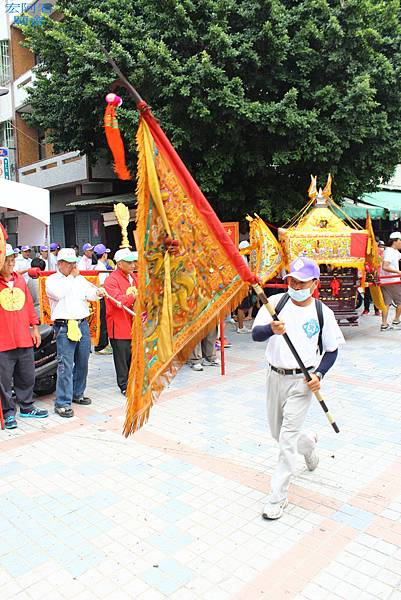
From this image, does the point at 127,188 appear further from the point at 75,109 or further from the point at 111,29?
the point at 111,29

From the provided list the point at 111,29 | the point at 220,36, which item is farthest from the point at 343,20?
the point at 111,29

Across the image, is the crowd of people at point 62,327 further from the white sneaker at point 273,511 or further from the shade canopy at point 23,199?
the white sneaker at point 273,511

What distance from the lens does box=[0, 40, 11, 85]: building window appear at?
2292 centimetres

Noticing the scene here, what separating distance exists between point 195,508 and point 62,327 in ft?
9.41

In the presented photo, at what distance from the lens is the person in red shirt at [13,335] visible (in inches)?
220

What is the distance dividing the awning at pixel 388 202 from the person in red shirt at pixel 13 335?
1311 cm

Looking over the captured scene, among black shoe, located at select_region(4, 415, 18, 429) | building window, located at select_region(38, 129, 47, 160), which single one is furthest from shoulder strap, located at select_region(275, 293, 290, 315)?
building window, located at select_region(38, 129, 47, 160)

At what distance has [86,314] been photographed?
6.18 metres

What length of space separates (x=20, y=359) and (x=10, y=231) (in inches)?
810

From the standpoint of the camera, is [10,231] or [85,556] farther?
[10,231]

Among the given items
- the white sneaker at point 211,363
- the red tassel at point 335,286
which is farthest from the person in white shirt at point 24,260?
the red tassel at point 335,286

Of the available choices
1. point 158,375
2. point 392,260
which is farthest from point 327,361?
point 392,260

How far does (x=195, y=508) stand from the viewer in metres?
3.93

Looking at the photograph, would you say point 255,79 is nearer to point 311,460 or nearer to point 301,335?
point 301,335
